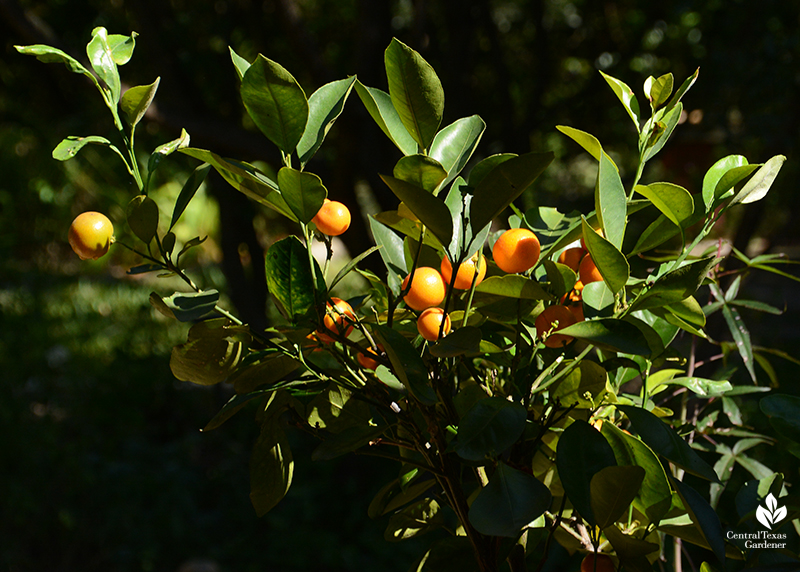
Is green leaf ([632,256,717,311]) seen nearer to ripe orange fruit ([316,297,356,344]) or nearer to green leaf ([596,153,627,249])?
green leaf ([596,153,627,249])

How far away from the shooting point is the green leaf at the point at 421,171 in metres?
0.31

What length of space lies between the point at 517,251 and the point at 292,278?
0.13 m

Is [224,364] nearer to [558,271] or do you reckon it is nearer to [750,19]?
[558,271]

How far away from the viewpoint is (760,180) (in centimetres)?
35

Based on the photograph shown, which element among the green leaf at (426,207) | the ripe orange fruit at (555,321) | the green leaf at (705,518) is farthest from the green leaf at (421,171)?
the green leaf at (705,518)

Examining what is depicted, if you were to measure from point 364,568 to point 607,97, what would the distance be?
1555mm

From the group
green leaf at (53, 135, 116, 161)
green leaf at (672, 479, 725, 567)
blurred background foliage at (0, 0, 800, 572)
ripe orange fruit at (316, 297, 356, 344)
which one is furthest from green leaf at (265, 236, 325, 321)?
blurred background foliage at (0, 0, 800, 572)

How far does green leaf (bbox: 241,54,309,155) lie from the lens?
31cm

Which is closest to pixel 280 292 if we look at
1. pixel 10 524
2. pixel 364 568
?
pixel 364 568

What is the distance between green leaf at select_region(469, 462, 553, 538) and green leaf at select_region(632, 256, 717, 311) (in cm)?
12

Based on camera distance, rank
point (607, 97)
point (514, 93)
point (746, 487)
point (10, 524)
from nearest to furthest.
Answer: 1. point (746, 487)
2. point (10, 524)
3. point (607, 97)
4. point (514, 93)

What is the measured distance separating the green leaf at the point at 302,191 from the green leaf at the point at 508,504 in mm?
172

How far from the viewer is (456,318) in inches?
15.1

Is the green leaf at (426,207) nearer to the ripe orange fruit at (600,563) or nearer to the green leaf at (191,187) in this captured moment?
the green leaf at (191,187)
